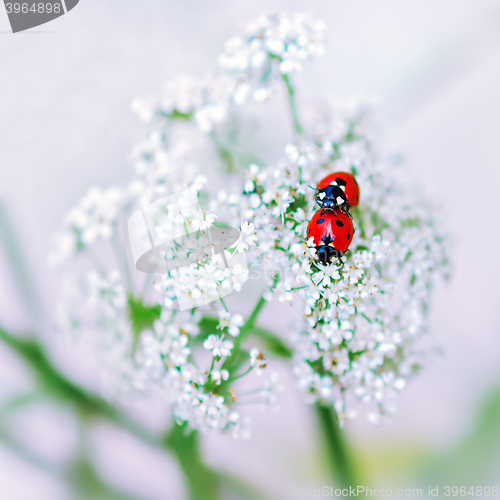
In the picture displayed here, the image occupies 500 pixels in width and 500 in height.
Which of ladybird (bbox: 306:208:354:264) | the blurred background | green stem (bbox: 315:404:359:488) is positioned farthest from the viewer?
the blurred background

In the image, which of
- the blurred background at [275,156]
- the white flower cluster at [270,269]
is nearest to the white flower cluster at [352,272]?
the white flower cluster at [270,269]

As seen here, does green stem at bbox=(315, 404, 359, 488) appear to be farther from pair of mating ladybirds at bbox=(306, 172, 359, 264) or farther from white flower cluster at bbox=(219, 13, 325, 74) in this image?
white flower cluster at bbox=(219, 13, 325, 74)

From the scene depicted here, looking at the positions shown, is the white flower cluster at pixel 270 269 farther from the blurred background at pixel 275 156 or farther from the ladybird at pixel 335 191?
the blurred background at pixel 275 156

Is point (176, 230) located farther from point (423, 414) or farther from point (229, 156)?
point (423, 414)

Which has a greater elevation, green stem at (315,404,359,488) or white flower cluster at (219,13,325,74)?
white flower cluster at (219,13,325,74)

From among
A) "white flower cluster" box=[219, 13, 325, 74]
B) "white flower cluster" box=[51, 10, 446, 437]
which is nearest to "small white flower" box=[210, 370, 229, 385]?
"white flower cluster" box=[51, 10, 446, 437]

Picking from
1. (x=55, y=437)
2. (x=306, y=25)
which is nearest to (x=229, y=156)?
(x=306, y=25)

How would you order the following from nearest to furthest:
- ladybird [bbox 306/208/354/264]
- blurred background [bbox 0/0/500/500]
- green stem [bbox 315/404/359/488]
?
ladybird [bbox 306/208/354/264] → green stem [bbox 315/404/359/488] → blurred background [bbox 0/0/500/500]
